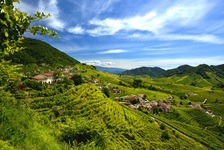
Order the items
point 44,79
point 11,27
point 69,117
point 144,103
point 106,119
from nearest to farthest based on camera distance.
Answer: point 11,27 < point 69,117 < point 106,119 < point 44,79 < point 144,103

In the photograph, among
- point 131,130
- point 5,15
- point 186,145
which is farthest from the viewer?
point 186,145

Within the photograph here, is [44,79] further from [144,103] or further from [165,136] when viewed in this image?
[144,103]

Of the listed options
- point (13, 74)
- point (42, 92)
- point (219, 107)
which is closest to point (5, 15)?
point (13, 74)

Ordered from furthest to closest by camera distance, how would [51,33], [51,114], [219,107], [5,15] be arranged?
[219,107], [51,114], [51,33], [5,15]

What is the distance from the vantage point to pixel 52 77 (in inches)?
5094

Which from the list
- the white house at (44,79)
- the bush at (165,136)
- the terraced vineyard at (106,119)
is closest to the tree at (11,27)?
the terraced vineyard at (106,119)

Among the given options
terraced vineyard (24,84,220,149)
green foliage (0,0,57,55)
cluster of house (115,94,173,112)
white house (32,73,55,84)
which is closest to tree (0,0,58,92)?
green foliage (0,0,57,55)

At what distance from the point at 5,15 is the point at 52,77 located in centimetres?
12844

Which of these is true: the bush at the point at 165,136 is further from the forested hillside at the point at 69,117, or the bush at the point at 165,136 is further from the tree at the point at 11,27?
the tree at the point at 11,27

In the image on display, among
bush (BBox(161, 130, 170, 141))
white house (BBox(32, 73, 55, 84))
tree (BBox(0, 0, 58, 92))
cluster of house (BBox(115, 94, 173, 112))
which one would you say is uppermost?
tree (BBox(0, 0, 58, 92))

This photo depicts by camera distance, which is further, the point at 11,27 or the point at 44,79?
the point at 44,79

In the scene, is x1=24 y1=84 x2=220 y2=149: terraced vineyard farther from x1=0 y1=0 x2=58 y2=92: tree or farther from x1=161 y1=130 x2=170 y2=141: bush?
x1=0 y1=0 x2=58 y2=92: tree

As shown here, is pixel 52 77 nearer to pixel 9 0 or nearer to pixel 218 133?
pixel 218 133

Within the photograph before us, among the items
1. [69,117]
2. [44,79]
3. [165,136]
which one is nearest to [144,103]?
[165,136]
